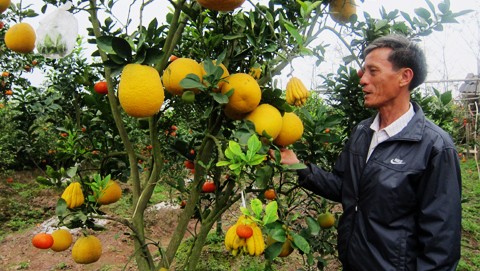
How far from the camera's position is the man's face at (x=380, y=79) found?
4.38 feet

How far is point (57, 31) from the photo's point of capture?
1.36 m

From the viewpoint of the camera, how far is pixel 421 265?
1193 millimetres

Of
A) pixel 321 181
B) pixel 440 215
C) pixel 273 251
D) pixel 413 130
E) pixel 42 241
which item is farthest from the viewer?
pixel 321 181

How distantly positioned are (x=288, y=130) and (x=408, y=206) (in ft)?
1.48

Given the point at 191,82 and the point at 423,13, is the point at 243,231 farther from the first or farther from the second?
the point at 423,13

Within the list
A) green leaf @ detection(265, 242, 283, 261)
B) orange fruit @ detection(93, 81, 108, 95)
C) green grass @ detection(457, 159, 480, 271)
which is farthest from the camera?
green grass @ detection(457, 159, 480, 271)

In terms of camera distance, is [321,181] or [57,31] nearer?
[57,31]

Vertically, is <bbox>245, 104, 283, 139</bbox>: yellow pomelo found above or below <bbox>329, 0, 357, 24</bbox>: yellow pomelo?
below

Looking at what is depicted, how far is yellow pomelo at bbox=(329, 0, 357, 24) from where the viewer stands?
137cm

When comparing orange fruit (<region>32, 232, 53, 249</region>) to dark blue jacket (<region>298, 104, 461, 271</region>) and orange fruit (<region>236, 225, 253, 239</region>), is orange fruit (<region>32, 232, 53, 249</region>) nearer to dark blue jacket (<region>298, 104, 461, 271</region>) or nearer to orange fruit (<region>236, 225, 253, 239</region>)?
orange fruit (<region>236, 225, 253, 239</region>)

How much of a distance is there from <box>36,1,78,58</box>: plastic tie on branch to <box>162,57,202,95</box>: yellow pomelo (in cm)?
46

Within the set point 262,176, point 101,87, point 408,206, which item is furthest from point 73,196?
point 408,206

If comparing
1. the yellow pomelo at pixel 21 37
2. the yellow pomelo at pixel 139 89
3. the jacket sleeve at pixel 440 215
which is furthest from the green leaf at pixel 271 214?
the yellow pomelo at pixel 21 37

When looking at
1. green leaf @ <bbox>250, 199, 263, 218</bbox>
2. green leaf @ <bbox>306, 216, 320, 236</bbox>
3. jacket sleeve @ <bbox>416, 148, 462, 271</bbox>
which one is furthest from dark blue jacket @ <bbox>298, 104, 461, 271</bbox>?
green leaf @ <bbox>250, 199, 263, 218</bbox>
